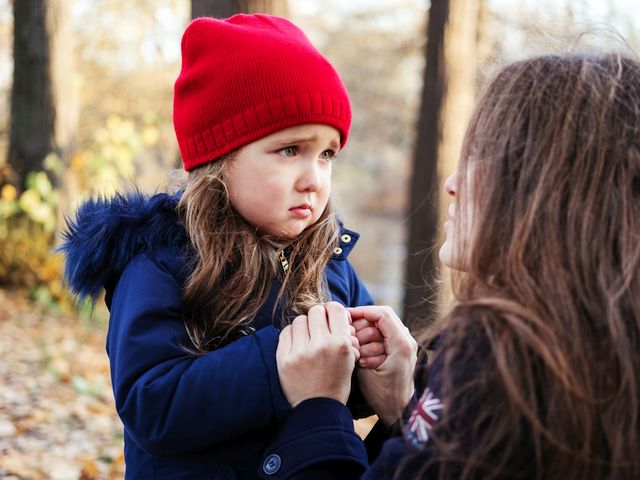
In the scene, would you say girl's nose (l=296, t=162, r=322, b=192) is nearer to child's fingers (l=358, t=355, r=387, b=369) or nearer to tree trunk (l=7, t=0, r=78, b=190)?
child's fingers (l=358, t=355, r=387, b=369)

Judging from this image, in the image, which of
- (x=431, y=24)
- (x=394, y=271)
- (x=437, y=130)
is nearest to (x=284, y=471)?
(x=437, y=130)

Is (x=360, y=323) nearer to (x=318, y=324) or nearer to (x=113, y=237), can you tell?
(x=318, y=324)

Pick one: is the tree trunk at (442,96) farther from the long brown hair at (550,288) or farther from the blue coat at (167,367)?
→ the long brown hair at (550,288)

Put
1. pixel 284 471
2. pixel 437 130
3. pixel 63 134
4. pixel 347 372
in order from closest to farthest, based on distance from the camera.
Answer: pixel 284 471, pixel 347 372, pixel 437 130, pixel 63 134

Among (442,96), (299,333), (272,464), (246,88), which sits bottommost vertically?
(442,96)

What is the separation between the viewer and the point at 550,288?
1284 millimetres

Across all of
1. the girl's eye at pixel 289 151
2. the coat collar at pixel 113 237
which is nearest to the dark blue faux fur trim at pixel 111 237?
the coat collar at pixel 113 237

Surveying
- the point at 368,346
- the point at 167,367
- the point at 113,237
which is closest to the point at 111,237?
the point at 113,237

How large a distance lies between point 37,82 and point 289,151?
6.97m

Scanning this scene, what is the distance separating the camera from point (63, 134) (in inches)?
317

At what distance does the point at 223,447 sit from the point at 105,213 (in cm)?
72

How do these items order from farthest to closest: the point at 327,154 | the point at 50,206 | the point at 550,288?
the point at 50,206
the point at 327,154
the point at 550,288

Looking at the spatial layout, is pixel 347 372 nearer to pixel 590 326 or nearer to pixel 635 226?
pixel 590 326

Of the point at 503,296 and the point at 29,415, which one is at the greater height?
the point at 503,296
